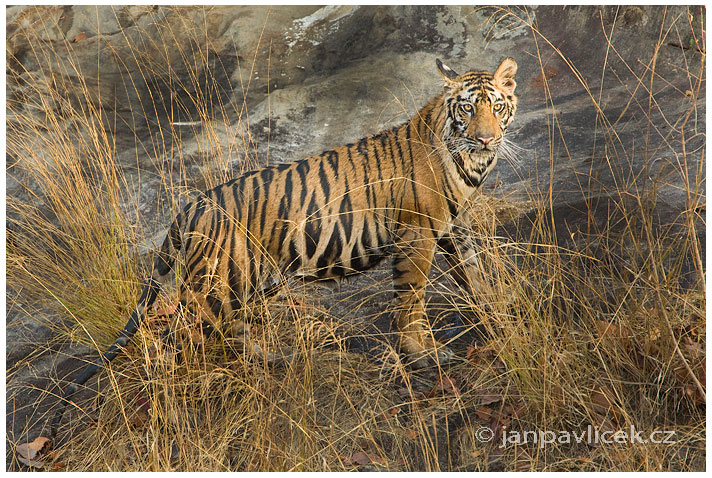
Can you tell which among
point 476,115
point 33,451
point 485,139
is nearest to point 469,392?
point 485,139

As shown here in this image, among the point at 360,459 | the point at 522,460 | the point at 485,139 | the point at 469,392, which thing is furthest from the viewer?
the point at 485,139

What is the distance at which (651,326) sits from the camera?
3.32 meters

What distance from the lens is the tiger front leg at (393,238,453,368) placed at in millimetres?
3725

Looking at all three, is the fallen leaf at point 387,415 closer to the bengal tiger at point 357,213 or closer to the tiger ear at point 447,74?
the bengal tiger at point 357,213

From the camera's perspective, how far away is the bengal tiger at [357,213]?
361 centimetres

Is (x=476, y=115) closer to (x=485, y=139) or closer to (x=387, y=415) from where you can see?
(x=485, y=139)

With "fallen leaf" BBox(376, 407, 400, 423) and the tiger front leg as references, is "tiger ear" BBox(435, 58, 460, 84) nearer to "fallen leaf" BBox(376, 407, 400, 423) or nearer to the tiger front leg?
the tiger front leg

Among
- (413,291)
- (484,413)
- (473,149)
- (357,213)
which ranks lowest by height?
(484,413)

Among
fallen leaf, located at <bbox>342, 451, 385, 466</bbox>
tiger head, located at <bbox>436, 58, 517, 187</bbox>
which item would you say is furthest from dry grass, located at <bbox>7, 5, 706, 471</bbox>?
tiger head, located at <bbox>436, 58, 517, 187</bbox>

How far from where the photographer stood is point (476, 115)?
3629 mm

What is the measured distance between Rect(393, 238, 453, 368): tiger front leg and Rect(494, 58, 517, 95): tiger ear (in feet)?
2.89

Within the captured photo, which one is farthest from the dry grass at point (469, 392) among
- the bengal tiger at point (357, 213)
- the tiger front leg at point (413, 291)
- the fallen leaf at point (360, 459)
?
the bengal tiger at point (357, 213)

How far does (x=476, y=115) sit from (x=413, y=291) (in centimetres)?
95
